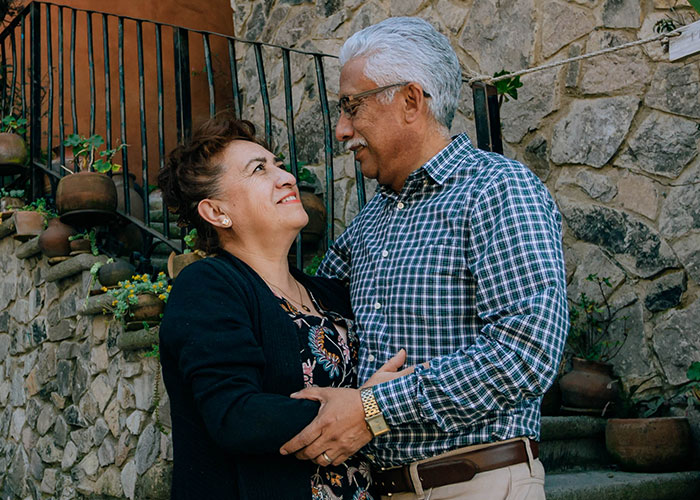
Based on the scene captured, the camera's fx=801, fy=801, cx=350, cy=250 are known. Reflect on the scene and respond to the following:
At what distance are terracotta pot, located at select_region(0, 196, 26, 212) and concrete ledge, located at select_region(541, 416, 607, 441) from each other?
3438mm

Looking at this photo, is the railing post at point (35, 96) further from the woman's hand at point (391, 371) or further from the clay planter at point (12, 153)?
the woman's hand at point (391, 371)

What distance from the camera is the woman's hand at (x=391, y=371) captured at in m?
1.62

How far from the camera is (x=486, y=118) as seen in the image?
3.09 meters

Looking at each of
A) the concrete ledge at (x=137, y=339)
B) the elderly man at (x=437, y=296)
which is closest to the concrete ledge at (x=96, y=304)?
the concrete ledge at (x=137, y=339)

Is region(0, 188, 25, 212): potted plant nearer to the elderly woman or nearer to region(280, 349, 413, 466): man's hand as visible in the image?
the elderly woman

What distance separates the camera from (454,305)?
172cm

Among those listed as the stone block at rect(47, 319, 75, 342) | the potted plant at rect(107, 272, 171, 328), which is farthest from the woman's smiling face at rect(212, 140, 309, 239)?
the stone block at rect(47, 319, 75, 342)

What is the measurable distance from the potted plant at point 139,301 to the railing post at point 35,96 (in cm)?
162

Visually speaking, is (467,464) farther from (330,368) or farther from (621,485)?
(621,485)

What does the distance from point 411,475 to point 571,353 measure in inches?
87.7

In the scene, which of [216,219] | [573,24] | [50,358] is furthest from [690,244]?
[50,358]

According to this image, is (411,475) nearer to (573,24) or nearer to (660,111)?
(660,111)

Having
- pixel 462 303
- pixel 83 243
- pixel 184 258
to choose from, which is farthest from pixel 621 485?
pixel 83 243

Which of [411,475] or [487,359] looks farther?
[411,475]
